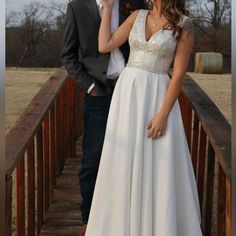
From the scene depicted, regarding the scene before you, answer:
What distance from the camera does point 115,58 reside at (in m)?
2.59

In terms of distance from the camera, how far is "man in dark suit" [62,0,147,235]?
8.51ft

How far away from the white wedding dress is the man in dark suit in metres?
0.22

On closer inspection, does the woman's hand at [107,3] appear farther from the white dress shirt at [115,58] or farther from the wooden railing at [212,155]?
the wooden railing at [212,155]

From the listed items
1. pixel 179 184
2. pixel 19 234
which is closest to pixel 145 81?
pixel 179 184

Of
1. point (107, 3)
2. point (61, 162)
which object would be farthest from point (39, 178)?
point (61, 162)

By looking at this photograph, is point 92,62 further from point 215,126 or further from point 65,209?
point 65,209

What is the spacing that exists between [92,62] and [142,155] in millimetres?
573

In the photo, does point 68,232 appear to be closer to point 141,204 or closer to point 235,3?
point 141,204

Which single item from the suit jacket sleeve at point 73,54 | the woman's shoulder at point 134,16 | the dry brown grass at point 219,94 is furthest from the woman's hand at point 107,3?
the dry brown grass at point 219,94

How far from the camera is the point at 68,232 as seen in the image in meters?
3.14

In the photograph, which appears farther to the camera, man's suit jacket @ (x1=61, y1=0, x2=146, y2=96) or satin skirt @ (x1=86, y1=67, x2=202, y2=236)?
man's suit jacket @ (x1=61, y1=0, x2=146, y2=96)

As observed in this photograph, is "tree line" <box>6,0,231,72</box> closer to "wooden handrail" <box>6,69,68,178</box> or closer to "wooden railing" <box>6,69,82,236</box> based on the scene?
"wooden railing" <box>6,69,82,236</box>

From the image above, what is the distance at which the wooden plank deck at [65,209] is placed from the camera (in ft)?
10.4

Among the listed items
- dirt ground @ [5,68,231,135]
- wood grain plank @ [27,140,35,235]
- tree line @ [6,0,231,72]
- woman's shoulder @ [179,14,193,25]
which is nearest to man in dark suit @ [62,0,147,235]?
wood grain plank @ [27,140,35,235]
